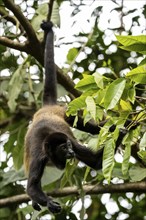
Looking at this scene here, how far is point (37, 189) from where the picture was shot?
13.8ft

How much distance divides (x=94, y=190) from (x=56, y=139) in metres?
0.50

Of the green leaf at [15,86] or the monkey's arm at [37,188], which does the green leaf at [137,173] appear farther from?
the green leaf at [15,86]

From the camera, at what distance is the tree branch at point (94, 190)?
171 inches

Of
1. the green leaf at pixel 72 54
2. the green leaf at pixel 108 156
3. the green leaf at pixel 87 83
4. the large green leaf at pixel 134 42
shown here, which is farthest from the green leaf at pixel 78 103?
the green leaf at pixel 72 54

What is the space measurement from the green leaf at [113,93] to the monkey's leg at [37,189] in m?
1.67

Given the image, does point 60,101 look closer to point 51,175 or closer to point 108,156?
point 51,175

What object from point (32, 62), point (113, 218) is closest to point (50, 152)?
point (32, 62)

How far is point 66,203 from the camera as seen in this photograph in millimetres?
4660

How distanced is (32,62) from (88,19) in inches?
24.4

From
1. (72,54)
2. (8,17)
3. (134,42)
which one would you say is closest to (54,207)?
(8,17)

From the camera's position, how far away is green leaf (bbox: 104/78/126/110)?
2.37 metres

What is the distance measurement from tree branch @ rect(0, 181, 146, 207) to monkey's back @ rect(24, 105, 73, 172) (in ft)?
1.04

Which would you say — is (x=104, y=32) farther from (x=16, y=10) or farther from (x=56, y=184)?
(x=16, y=10)

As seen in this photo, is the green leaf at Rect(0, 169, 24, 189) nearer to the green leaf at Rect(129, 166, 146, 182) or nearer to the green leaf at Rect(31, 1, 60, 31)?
the green leaf at Rect(129, 166, 146, 182)
